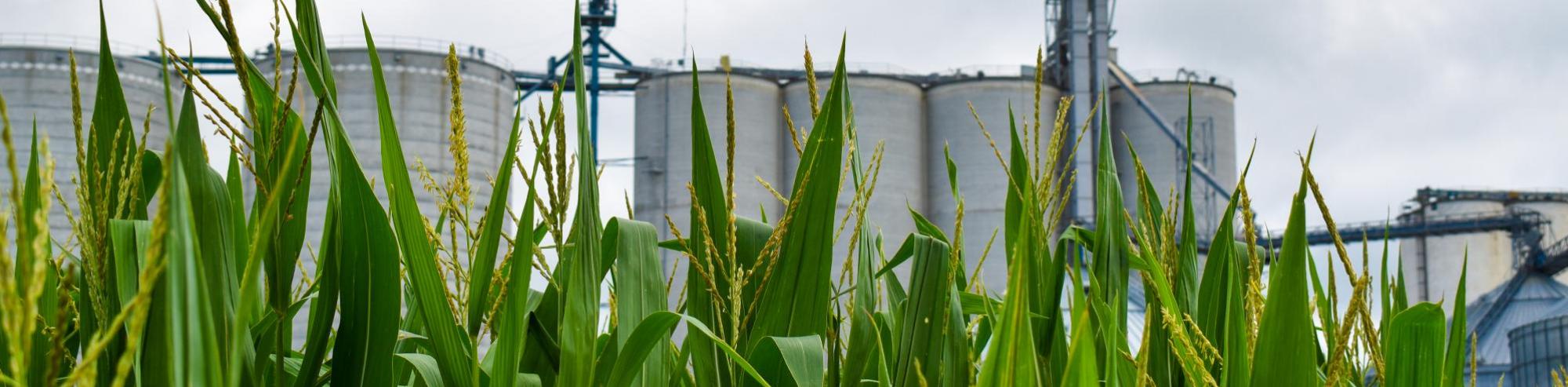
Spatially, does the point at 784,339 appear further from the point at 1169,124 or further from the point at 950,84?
the point at 1169,124

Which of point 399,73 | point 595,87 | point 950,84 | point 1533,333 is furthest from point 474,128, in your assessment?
point 1533,333

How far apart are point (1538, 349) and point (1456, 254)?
32.6ft

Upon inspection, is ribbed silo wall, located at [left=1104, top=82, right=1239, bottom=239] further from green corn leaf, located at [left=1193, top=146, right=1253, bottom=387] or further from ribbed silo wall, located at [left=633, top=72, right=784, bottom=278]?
green corn leaf, located at [left=1193, top=146, right=1253, bottom=387]

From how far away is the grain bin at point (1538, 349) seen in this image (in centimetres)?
1608

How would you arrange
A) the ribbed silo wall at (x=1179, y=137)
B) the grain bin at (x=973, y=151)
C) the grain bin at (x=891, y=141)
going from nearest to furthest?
1. the grain bin at (x=891, y=141)
2. the grain bin at (x=973, y=151)
3. the ribbed silo wall at (x=1179, y=137)

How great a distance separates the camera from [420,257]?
2.62ft

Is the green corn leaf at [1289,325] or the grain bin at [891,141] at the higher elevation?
the grain bin at [891,141]

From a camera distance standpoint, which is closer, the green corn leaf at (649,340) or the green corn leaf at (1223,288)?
the green corn leaf at (649,340)

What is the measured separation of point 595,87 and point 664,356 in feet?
68.0

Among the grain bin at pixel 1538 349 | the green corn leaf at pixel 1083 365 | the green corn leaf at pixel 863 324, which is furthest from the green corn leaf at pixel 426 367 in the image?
the grain bin at pixel 1538 349

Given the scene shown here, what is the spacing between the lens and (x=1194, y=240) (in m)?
1.14

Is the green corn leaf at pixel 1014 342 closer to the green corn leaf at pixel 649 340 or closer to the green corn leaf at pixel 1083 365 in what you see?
the green corn leaf at pixel 1083 365

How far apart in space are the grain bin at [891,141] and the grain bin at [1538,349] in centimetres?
789

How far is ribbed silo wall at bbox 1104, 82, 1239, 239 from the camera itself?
2138cm
